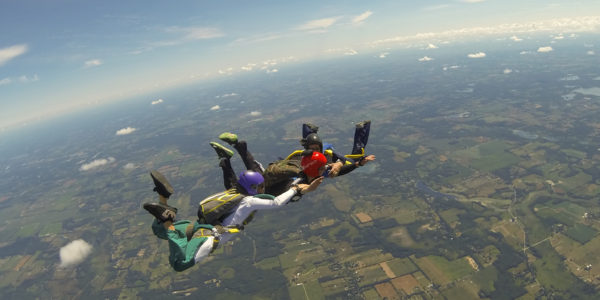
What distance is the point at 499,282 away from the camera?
62.8 metres

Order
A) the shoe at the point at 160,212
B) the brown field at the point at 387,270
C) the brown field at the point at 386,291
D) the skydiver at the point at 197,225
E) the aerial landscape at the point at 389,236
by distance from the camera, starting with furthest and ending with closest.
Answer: the brown field at the point at 387,270
the aerial landscape at the point at 389,236
the brown field at the point at 386,291
the skydiver at the point at 197,225
the shoe at the point at 160,212

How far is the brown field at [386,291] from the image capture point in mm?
60562

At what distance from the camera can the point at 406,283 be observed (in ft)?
211

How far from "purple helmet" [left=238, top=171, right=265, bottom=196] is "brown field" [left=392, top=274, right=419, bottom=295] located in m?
68.8

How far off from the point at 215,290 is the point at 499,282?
7770cm

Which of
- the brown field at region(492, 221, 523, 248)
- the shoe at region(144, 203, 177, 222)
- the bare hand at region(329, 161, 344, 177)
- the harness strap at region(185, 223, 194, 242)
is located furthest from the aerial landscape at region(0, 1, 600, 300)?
the shoe at region(144, 203, 177, 222)

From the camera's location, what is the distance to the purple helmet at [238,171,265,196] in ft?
23.0

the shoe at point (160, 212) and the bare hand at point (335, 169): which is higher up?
the shoe at point (160, 212)

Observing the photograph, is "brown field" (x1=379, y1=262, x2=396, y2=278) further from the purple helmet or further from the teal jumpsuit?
the teal jumpsuit

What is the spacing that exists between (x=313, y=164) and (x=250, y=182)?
2.01 m

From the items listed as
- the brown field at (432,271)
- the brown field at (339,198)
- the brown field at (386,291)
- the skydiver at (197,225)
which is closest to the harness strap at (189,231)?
the skydiver at (197,225)

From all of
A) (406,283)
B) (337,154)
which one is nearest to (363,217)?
(406,283)

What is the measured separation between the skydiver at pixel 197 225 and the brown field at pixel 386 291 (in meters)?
67.0

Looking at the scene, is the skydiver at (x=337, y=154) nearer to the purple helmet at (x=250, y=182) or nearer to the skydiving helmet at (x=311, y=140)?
the skydiving helmet at (x=311, y=140)
